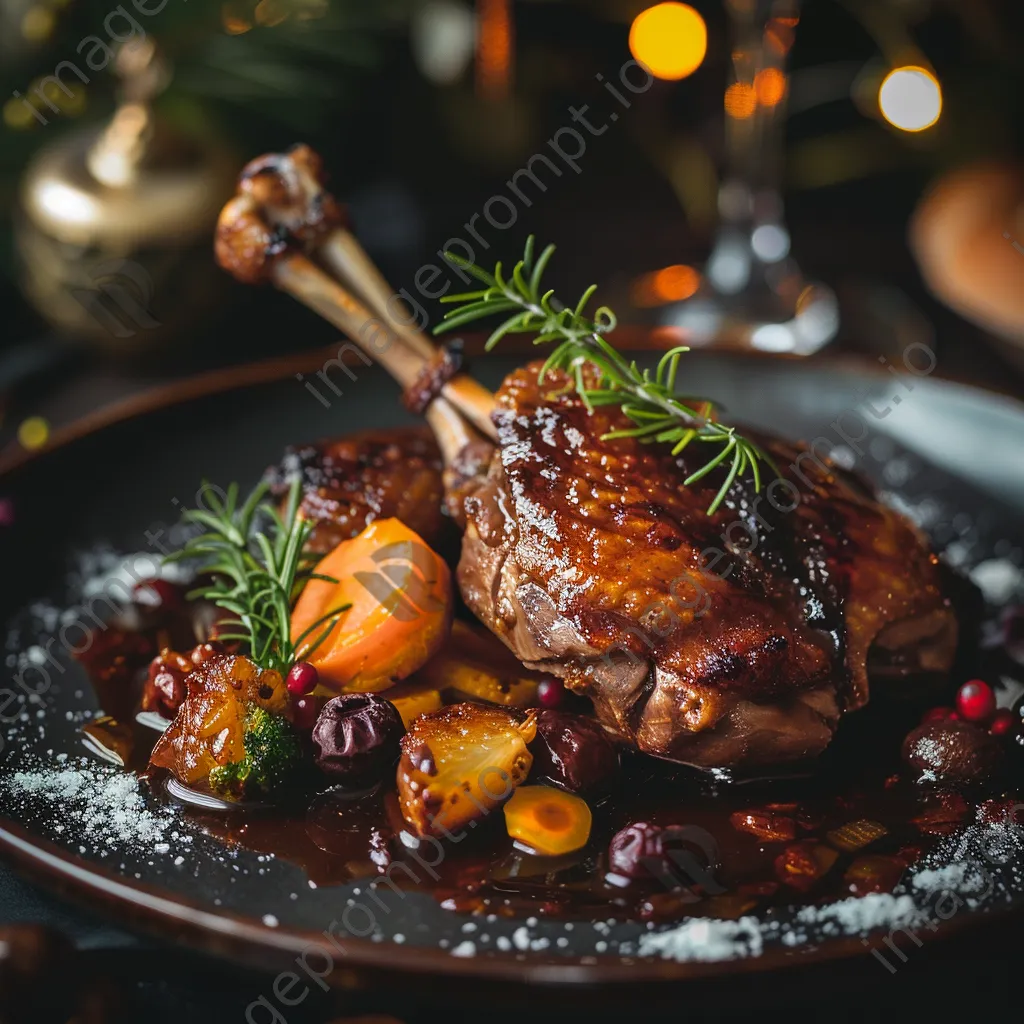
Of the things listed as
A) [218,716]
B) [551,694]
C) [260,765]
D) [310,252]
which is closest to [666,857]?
[551,694]

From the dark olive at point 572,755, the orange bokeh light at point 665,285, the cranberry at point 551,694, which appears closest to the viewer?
the dark olive at point 572,755

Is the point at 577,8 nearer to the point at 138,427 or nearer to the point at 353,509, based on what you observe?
the point at 138,427

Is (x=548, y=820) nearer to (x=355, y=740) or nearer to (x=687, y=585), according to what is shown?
(x=355, y=740)

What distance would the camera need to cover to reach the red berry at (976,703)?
7.93ft

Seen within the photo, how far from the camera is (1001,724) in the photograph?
2.41 m

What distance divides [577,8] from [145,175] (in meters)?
2.12

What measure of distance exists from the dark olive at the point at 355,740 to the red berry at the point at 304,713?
36 mm

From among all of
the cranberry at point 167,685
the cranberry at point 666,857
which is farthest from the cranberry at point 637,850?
the cranberry at point 167,685

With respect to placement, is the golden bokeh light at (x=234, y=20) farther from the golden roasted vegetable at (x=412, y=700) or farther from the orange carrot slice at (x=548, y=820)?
the orange carrot slice at (x=548, y=820)

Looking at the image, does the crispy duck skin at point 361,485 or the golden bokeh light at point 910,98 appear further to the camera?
the golden bokeh light at point 910,98

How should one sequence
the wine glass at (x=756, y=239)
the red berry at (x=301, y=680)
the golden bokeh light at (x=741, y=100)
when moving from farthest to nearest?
the golden bokeh light at (x=741, y=100)
the wine glass at (x=756, y=239)
the red berry at (x=301, y=680)

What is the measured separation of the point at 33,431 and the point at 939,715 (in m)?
2.84


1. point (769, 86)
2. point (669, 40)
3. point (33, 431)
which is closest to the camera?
point (33, 431)

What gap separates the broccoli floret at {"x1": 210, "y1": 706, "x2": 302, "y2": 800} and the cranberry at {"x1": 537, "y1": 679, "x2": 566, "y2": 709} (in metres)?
0.52
